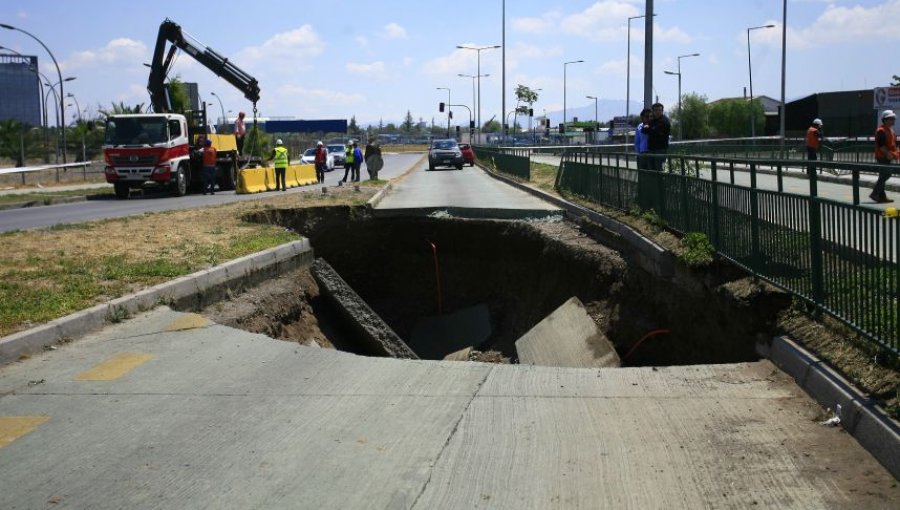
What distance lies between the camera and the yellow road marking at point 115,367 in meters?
6.77

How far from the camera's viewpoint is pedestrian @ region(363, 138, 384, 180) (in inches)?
1282

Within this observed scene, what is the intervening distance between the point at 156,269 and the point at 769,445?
7373 mm

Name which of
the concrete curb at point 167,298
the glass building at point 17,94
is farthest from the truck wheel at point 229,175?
the glass building at point 17,94

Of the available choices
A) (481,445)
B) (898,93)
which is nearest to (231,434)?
(481,445)

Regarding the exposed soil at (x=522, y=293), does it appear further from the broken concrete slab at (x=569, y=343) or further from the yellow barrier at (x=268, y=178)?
the yellow barrier at (x=268, y=178)

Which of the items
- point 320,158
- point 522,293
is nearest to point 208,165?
point 320,158

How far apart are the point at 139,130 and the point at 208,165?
265 cm

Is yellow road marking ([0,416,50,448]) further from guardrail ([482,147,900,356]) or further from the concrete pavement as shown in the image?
guardrail ([482,147,900,356])

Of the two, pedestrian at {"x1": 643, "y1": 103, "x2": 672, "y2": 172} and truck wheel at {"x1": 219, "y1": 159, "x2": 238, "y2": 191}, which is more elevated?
pedestrian at {"x1": 643, "y1": 103, "x2": 672, "y2": 172}

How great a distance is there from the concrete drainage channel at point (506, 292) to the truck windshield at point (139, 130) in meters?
12.7

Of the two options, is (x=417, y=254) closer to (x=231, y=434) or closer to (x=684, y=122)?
(x=231, y=434)

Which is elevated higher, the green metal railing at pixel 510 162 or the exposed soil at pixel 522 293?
the green metal railing at pixel 510 162

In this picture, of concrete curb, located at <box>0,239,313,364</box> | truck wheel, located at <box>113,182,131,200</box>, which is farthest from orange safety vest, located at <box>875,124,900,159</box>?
truck wheel, located at <box>113,182,131,200</box>

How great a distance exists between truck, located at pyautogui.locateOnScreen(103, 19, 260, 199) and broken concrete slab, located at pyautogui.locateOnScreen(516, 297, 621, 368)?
67.4ft
